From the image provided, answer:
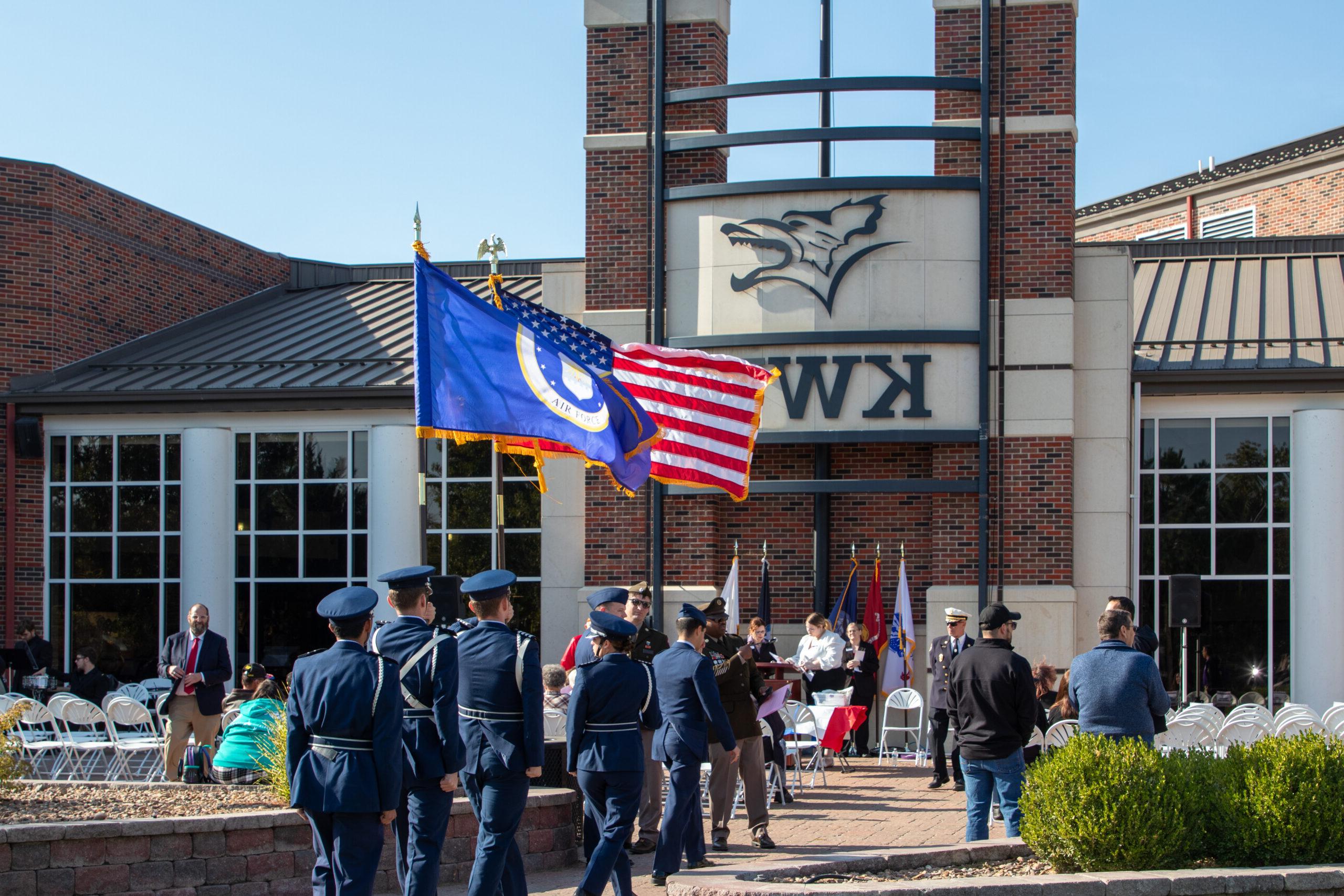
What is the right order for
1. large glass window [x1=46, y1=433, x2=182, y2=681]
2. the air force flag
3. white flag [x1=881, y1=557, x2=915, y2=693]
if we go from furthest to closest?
large glass window [x1=46, y1=433, x2=182, y2=681] → white flag [x1=881, y1=557, x2=915, y2=693] → the air force flag

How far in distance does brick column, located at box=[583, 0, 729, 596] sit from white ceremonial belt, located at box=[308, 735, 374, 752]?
1097 cm

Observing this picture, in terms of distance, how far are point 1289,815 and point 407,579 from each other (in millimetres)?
4545

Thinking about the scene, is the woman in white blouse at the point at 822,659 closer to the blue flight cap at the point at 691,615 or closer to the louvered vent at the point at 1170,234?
the blue flight cap at the point at 691,615

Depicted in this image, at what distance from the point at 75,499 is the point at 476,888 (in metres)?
15.1

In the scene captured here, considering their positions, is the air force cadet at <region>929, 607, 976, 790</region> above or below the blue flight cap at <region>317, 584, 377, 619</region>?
below

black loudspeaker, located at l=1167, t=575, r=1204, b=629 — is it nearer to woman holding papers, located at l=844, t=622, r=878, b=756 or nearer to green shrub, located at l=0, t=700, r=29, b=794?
woman holding papers, located at l=844, t=622, r=878, b=756

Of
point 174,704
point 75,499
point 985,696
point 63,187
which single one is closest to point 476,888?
point 985,696

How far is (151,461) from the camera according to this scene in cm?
2027

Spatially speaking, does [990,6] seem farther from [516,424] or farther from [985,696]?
[985,696]

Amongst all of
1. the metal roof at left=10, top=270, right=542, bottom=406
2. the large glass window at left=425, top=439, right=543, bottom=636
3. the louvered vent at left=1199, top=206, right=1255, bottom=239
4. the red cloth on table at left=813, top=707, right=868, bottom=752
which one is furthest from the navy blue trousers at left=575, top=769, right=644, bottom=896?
the louvered vent at left=1199, top=206, right=1255, bottom=239

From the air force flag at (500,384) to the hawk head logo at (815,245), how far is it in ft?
17.1

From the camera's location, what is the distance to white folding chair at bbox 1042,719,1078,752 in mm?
11398

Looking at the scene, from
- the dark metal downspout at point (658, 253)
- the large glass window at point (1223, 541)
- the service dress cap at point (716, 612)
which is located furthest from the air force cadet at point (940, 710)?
the large glass window at point (1223, 541)

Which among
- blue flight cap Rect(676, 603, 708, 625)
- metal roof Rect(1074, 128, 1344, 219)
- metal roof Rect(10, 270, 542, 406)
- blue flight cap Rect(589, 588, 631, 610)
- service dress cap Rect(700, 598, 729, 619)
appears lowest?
service dress cap Rect(700, 598, 729, 619)
